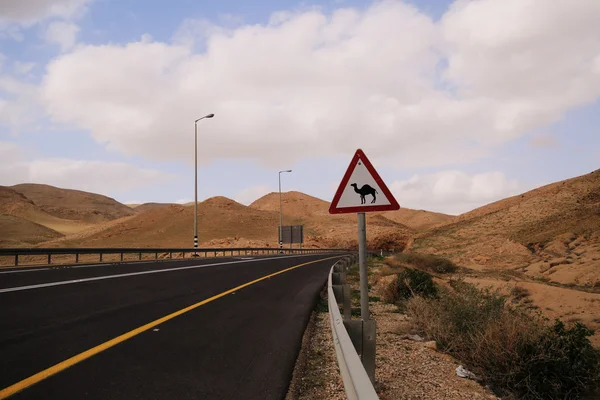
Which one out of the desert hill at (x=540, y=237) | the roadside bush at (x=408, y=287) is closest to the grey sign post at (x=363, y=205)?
the roadside bush at (x=408, y=287)

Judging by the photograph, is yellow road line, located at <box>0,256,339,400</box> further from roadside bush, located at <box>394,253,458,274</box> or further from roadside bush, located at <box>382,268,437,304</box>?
roadside bush, located at <box>394,253,458,274</box>

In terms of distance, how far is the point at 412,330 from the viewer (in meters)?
8.69

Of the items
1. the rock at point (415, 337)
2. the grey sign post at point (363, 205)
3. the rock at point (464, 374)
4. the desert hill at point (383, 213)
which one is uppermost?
the desert hill at point (383, 213)

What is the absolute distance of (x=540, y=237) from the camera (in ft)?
156

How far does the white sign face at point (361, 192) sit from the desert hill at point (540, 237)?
28755mm

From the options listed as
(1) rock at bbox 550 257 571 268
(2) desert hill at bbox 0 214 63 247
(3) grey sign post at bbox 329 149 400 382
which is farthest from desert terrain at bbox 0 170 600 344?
(3) grey sign post at bbox 329 149 400 382

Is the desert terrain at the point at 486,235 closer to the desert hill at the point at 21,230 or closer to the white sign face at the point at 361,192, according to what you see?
the desert hill at the point at 21,230

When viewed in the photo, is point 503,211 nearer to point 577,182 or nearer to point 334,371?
point 577,182

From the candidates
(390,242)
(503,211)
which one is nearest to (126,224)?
(390,242)

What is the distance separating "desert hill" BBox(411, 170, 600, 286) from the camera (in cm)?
3497

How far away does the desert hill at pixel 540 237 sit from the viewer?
34969 mm

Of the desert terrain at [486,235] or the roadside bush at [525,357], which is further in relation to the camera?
the desert terrain at [486,235]

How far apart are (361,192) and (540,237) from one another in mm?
48790

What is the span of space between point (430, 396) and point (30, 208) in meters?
180
